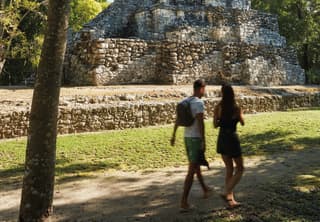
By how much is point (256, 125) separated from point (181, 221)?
7354 millimetres

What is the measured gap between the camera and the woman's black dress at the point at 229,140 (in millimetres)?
5562

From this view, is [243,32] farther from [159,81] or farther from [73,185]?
[73,185]

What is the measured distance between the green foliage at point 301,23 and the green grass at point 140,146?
604 inches

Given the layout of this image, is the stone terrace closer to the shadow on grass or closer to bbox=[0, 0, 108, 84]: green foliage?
→ bbox=[0, 0, 108, 84]: green foliage

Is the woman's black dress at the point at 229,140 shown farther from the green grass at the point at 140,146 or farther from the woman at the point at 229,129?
the green grass at the point at 140,146

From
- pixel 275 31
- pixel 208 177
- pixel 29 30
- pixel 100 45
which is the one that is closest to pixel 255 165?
pixel 208 177

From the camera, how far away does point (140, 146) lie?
9711 mm

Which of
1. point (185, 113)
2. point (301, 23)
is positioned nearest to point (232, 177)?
point (185, 113)

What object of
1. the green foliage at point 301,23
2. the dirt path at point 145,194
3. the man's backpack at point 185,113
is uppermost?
the green foliage at point 301,23

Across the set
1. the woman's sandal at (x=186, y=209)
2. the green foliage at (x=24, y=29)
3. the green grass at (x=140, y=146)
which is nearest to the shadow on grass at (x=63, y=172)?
the green grass at (x=140, y=146)

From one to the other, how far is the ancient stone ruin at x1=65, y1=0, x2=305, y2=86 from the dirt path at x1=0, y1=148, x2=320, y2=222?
8025 mm

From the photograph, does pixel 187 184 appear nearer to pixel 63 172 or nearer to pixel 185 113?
pixel 185 113

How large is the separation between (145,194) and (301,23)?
23.4 meters

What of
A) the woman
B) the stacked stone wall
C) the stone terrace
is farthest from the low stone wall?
the woman
